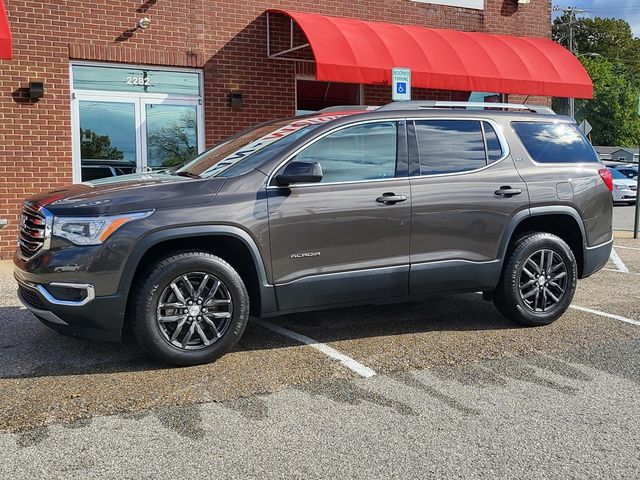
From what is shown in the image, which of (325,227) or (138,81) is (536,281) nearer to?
(325,227)

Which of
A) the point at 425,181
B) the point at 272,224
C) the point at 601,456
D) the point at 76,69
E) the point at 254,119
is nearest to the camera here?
the point at 601,456

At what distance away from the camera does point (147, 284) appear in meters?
4.45

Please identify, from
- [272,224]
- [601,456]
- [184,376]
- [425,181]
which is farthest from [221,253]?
[601,456]

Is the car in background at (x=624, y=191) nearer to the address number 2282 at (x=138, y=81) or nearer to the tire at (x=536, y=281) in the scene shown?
the address number 2282 at (x=138, y=81)

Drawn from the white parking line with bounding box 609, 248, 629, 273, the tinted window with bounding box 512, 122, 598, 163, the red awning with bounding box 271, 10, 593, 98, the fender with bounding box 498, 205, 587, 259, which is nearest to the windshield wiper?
the fender with bounding box 498, 205, 587, 259

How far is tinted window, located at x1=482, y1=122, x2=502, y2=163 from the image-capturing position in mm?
5691

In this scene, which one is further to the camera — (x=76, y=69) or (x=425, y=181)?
(x=76, y=69)

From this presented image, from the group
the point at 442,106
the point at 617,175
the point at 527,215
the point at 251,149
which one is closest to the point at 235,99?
the point at 442,106

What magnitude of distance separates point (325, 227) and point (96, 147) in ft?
22.2

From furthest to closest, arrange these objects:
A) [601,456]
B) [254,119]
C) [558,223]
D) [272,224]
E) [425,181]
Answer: [254,119]
[558,223]
[425,181]
[272,224]
[601,456]

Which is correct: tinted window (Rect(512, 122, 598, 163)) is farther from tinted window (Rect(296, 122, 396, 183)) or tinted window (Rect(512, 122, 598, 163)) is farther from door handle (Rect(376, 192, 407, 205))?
door handle (Rect(376, 192, 407, 205))

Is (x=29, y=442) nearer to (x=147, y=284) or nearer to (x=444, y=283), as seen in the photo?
(x=147, y=284)

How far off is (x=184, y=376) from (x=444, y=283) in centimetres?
224

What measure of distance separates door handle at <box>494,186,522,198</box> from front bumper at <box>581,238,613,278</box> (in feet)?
3.27
